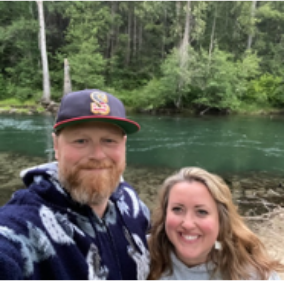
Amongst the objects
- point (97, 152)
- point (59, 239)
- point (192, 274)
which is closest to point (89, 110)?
point (97, 152)

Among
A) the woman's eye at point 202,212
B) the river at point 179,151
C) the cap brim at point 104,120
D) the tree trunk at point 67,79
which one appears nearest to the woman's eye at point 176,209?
the woman's eye at point 202,212

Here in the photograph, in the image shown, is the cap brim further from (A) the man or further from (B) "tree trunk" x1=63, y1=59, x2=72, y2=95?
(B) "tree trunk" x1=63, y1=59, x2=72, y2=95

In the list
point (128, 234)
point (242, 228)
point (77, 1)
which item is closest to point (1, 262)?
point (128, 234)

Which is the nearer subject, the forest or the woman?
the woman

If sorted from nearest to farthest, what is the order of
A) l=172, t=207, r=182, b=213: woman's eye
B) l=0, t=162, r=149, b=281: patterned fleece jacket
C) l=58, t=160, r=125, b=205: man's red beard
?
l=0, t=162, r=149, b=281: patterned fleece jacket, l=58, t=160, r=125, b=205: man's red beard, l=172, t=207, r=182, b=213: woman's eye

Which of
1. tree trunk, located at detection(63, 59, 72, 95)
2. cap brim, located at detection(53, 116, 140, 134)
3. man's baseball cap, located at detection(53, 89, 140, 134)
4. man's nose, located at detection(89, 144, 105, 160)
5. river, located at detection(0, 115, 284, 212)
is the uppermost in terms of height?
man's baseball cap, located at detection(53, 89, 140, 134)

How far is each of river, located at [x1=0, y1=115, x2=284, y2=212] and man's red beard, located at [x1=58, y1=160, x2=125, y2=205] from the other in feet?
15.7

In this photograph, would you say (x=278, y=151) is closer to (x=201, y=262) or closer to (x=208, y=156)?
(x=208, y=156)

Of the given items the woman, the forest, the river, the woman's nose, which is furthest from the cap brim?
the forest

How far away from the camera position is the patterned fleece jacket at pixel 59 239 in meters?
1.18

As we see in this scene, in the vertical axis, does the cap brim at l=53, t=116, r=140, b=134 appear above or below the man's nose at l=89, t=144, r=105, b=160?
above

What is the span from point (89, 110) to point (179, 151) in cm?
914

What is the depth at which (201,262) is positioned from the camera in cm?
185

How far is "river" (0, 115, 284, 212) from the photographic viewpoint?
7594 mm
